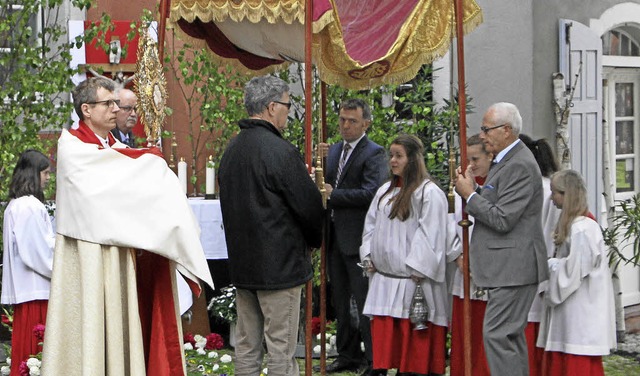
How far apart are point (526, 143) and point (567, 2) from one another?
4.87 meters

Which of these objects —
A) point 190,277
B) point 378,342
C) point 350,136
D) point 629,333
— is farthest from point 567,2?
point 190,277

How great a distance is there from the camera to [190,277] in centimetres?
651

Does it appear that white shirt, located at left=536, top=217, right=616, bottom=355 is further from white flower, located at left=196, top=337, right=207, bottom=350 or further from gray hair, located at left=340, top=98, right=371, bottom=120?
white flower, located at left=196, top=337, right=207, bottom=350

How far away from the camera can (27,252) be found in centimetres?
877

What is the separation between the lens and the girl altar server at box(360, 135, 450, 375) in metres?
8.69

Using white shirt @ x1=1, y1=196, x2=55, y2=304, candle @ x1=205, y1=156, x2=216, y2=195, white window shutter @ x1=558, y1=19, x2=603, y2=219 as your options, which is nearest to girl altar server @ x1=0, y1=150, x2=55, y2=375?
white shirt @ x1=1, y1=196, x2=55, y2=304

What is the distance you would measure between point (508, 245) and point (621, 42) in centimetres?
693

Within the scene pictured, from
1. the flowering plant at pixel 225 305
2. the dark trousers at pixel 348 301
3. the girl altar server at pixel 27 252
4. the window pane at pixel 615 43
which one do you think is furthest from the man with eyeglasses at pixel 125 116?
the window pane at pixel 615 43

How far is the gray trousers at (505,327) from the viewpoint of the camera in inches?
305

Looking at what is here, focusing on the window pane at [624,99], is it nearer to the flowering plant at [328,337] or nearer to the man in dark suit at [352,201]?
the flowering plant at [328,337]

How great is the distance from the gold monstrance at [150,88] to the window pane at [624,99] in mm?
7871

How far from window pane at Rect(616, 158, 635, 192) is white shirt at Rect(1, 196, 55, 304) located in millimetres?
7225

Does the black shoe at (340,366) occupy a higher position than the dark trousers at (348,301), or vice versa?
the dark trousers at (348,301)

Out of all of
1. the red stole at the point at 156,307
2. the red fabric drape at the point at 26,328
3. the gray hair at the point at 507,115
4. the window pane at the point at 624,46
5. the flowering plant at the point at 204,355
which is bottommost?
the flowering plant at the point at 204,355
